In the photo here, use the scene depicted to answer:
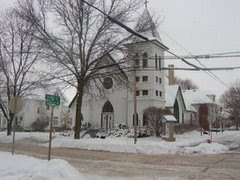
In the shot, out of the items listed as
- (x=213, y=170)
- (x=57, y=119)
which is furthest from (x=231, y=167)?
(x=57, y=119)

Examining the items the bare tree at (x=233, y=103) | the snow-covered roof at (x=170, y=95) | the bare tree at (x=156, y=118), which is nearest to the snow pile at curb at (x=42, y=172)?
the bare tree at (x=156, y=118)

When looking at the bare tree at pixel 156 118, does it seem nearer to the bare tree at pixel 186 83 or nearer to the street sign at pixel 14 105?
the street sign at pixel 14 105

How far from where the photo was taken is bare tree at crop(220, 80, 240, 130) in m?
69.8

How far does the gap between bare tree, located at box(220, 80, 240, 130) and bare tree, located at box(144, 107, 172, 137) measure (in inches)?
1292

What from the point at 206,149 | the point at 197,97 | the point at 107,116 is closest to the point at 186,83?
the point at 197,97

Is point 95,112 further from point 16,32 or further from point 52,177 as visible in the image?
point 52,177

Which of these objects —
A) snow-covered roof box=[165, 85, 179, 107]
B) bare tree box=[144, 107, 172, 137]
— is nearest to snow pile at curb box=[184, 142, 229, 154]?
bare tree box=[144, 107, 172, 137]

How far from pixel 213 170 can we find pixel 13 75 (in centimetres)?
3230

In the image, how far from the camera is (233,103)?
239 feet

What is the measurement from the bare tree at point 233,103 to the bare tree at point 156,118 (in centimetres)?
3281

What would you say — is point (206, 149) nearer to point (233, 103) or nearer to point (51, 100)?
point (51, 100)

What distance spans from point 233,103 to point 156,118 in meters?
38.0

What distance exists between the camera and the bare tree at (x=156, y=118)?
39.2m

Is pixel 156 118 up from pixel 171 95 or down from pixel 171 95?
down
